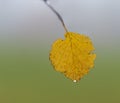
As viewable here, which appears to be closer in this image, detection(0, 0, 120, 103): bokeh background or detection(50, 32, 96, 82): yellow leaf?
detection(50, 32, 96, 82): yellow leaf

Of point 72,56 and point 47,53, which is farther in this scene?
point 47,53

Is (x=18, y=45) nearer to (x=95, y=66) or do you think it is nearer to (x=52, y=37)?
(x=52, y=37)

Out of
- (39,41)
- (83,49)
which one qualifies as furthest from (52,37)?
(83,49)

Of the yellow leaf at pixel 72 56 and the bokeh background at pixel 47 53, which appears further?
the bokeh background at pixel 47 53

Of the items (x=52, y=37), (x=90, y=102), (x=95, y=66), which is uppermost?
(x=52, y=37)
